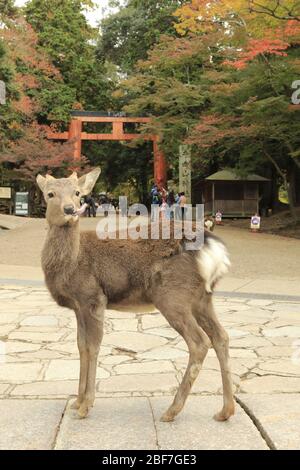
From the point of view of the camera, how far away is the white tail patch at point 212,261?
11.1ft

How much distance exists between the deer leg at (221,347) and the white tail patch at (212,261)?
0.62 ft

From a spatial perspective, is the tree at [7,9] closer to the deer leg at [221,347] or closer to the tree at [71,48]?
the tree at [71,48]

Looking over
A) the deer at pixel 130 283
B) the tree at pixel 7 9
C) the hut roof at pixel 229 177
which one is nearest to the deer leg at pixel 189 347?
the deer at pixel 130 283

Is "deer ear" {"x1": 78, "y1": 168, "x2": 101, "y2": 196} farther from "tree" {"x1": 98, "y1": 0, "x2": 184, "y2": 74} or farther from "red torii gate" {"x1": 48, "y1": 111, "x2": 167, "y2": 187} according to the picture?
"tree" {"x1": 98, "y1": 0, "x2": 184, "y2": 74}

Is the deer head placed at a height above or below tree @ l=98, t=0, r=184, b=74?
below

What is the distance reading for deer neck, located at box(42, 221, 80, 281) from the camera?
3.46m

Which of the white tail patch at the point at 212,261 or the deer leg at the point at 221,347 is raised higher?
the white tail patch at the point at 212,261

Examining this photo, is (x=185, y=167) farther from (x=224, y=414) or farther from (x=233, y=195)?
(x=224, y=414)

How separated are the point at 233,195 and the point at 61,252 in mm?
23175

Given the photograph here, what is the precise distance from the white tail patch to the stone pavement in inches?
34.6

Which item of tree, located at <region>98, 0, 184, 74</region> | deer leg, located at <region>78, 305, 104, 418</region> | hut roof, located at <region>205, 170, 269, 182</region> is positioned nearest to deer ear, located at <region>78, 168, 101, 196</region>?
deer leg, located at <region>78, 305, 104, 418</region>

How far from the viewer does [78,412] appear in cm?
336

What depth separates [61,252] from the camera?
3484 mm

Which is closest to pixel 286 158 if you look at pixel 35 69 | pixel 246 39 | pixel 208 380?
pixel 246 39
